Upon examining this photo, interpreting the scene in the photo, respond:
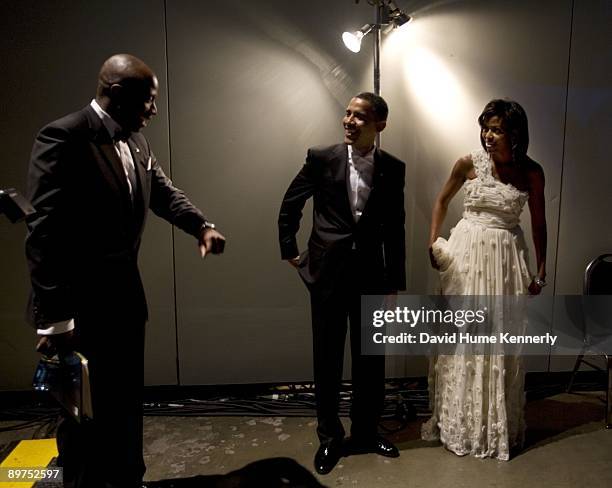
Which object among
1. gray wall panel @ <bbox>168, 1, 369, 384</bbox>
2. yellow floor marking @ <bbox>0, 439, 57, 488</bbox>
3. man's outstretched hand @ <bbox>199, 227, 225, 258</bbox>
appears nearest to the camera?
man's outstretched hand @ <bbox>199, 227, 225, 258</bbox>

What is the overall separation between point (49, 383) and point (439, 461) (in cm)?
201

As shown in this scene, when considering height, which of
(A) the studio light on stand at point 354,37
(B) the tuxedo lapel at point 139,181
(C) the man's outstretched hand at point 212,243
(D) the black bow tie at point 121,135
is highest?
(A) the studio light on stand at point 354,37

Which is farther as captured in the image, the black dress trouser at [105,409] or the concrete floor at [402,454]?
the concrete floor at [402,454]

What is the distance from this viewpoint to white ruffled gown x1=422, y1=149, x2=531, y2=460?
9.52ft

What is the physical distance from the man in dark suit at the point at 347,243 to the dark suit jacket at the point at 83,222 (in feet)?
2.92

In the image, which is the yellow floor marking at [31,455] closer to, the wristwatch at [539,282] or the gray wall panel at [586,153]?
the wristwatch at [539,282]

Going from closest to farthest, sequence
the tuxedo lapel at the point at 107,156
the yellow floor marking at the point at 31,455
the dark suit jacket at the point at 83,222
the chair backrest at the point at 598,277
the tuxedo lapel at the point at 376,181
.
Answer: the dark suit jacket at the point at 83,222
the tuxedo lapel at the point at 107,156
the tuxedo lapel at the point at 376,181
the yellow floor marking at the point at 31,455
the chair backrest at the point at 598,277

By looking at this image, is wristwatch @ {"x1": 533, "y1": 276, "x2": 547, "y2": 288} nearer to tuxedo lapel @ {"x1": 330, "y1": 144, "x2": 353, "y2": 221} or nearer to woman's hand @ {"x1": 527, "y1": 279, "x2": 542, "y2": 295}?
woman's hand @ {"x1": 527, "y1": 279, "x2": 542, "y2": 295}

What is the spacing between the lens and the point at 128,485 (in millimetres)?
2371

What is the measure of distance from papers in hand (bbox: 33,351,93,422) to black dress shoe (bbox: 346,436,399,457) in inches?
61.9

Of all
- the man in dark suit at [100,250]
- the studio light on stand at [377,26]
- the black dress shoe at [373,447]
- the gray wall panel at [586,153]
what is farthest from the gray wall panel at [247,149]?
the gray wall panel at [586,153]

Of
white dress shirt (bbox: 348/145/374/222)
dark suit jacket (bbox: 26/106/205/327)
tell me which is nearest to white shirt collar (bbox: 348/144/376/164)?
white dress shirt (bbox: 348/145/374/222)

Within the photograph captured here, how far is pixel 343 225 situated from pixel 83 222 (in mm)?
1242

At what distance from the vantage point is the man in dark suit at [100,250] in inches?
75.5
